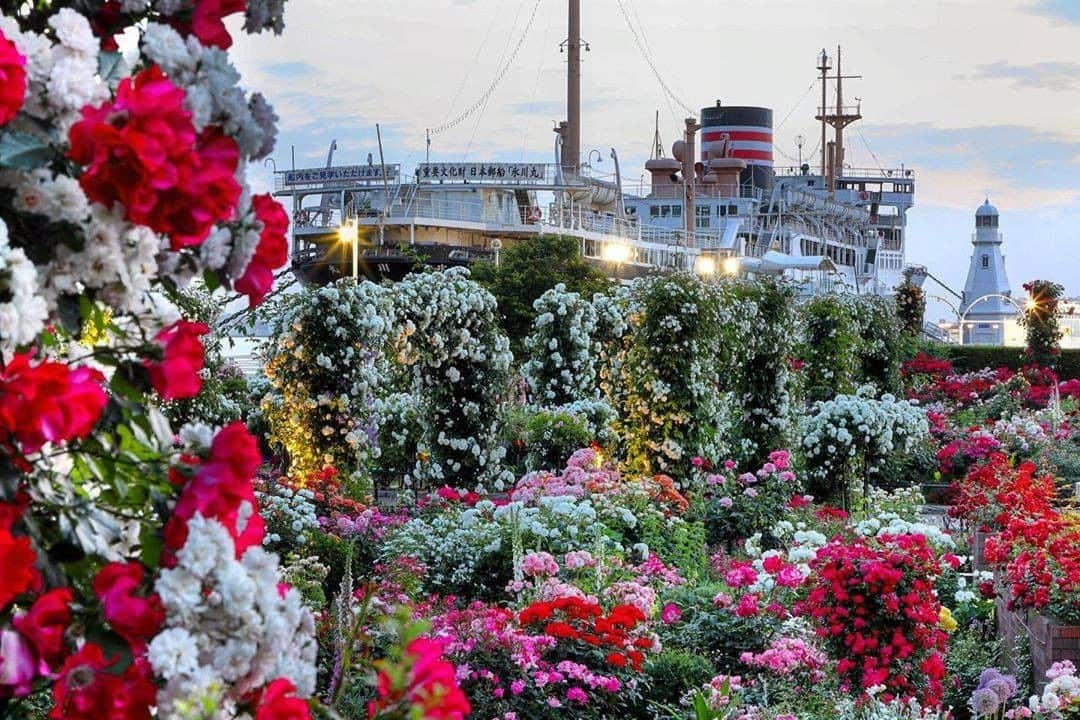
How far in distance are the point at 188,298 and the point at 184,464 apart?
33.8ft

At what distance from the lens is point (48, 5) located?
6.95 feet

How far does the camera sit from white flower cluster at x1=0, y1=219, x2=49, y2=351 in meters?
1.74

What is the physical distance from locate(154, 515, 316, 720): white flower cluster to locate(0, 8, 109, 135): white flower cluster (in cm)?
55

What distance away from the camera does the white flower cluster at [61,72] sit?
1.84m

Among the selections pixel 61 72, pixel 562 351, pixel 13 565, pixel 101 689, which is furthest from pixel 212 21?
pixel 562 351

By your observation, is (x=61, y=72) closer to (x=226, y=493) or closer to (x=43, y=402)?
(x=43, y=402)

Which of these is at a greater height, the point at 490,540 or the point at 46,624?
the point at 46,624

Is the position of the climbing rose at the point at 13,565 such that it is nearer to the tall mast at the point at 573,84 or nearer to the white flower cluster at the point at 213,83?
the white flower cluster at the point at 213,83

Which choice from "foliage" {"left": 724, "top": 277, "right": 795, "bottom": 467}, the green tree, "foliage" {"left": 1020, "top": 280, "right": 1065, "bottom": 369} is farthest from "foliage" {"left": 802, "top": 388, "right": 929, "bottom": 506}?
the green tree

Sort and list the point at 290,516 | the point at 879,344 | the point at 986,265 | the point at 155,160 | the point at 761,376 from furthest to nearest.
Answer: the point at 986,265
the point at 879,344
the point at 761,376
the point at 290,516
the point at 155,160

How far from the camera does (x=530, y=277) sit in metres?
37.1

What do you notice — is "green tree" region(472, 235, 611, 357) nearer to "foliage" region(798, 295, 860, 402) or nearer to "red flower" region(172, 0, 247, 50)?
"foliage" region(798, 295, 860, 402)

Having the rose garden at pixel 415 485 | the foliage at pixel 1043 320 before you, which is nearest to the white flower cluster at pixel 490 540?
the rose garden at pixel 415 485

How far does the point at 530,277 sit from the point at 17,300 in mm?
35370
